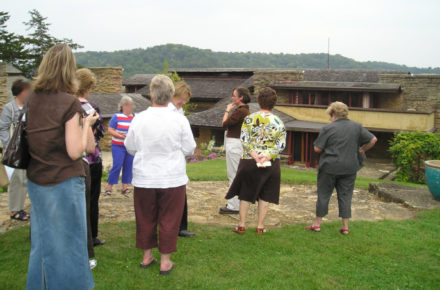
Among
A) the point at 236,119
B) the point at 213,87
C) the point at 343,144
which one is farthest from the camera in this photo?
the point at 213,87

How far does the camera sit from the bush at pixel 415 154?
14774mm

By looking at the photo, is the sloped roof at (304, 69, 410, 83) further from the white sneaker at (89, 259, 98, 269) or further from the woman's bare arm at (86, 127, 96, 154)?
the woman's bare arm at (86, 127, 96, 154)

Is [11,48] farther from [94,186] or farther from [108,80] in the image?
[94,186]

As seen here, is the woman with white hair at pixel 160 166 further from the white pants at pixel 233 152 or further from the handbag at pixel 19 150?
the white pants at pixel 233 152

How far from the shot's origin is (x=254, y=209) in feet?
24.2

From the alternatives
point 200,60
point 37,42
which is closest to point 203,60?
point 200,60

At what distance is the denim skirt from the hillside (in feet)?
285

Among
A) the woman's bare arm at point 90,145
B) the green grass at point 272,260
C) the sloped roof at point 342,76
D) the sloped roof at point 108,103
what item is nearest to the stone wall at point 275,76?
the sloped roof at point 342,76

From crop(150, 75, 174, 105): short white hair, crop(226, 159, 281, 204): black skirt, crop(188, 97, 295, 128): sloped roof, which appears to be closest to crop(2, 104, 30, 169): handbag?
crop(150, 75, 174, 105): short white hair

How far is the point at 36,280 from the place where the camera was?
3227mm

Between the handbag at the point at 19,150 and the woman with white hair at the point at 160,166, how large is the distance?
3.94 feet

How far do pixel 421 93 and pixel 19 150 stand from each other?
25408mm

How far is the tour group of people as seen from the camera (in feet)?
10.3

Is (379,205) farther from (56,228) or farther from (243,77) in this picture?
(243,77)
